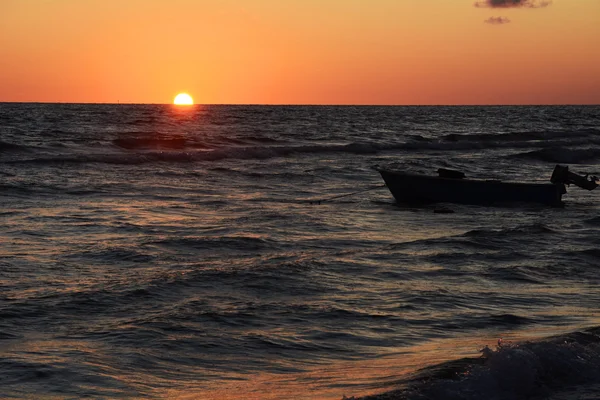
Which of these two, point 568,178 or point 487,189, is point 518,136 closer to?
point 568,178

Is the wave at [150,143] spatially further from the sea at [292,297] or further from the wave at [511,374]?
the wave at [511,374]

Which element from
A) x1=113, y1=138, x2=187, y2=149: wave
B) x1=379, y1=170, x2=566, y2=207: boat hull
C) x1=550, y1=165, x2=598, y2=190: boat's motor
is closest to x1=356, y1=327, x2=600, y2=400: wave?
x1=379, y1=170, x2=566, y2=207: boat hull

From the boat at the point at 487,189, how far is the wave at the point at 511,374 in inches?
574

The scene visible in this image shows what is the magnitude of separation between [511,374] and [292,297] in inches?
173

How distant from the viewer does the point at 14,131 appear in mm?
62781

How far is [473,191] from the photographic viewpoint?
23.4m

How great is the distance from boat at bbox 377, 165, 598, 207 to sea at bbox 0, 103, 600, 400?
1.38 ft

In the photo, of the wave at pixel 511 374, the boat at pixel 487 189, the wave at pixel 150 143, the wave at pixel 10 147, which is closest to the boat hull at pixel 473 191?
the boat at pixel 487 189

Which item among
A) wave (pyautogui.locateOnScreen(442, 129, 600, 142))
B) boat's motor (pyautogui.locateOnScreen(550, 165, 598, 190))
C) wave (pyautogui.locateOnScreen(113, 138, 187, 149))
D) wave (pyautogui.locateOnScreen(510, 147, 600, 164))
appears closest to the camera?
boat's motor (pyautogui.locateOnScreen(550, 165, 598, 190))

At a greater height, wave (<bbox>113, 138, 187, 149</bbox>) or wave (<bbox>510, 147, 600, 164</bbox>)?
wave (<bbox>113, 138, 187, 149</bbox>)

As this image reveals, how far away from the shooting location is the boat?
76.5 ft

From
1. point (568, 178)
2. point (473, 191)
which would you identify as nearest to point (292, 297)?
point (473, 191)

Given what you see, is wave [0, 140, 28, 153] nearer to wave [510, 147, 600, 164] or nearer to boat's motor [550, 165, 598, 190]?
wave [510, 147, 600, 164]

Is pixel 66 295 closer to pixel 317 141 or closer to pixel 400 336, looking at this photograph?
pixel 400 336
